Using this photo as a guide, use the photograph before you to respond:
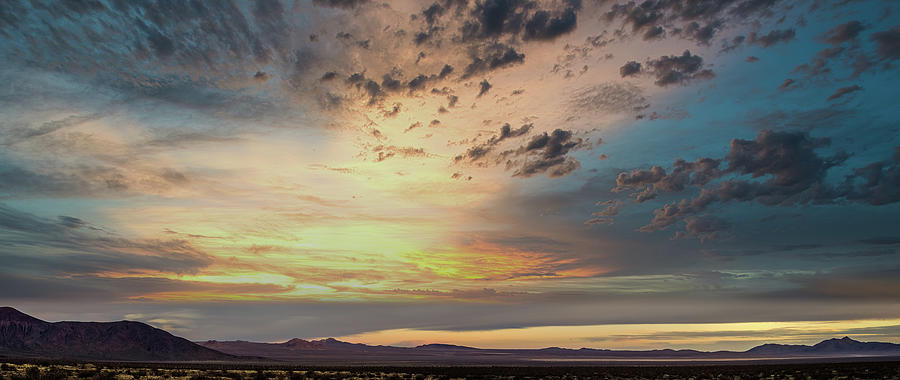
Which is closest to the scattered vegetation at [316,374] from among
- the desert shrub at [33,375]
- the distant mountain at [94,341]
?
the desert shrub at [33,375]

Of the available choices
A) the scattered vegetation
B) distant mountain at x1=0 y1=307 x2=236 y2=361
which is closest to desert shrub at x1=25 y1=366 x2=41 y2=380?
the scattered vegetation

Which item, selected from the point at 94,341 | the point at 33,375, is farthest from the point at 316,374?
the point at 94,341

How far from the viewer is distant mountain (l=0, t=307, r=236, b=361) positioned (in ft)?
542

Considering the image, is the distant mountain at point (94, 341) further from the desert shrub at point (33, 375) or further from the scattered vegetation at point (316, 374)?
the desert shrub at point (33, 375)

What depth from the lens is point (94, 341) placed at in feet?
570

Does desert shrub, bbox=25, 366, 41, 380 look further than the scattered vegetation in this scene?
No

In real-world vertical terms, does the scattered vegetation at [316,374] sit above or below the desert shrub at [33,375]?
below

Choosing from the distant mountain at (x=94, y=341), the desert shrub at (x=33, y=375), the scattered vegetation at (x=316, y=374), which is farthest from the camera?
the distant mountain at (x=94, y=341)

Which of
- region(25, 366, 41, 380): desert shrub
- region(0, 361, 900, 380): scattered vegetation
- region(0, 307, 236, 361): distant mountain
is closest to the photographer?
region(25, 366, 41, 380): desert shrub

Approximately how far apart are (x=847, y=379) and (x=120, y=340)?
18906 cm

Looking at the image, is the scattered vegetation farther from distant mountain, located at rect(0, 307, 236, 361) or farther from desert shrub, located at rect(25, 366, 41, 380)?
distant mountain, located at rect(0, 307, 236, 361)

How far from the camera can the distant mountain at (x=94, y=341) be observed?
165 m

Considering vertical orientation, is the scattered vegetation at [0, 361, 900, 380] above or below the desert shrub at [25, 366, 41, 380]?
below

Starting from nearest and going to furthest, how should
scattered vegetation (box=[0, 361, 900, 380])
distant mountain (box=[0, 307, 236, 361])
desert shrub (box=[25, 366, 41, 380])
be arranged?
desert shrub (box=[25, 366, 41, 380]) < scattered vegetation (box=[0, 361, 900, 380]) < distant mountain (box=[0, 307, 236, 361])
